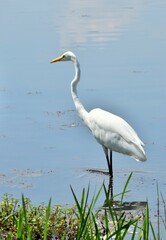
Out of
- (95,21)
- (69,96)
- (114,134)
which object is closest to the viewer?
(114,134)

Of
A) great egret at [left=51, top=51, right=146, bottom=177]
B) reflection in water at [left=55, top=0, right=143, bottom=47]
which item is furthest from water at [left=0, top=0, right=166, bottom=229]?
great egret at [left=51, top=51, right=146, bottom=177]

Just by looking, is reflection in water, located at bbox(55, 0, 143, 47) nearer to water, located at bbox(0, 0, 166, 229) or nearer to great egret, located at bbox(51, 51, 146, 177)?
water, located at bbox(0, 0, 166, 229)

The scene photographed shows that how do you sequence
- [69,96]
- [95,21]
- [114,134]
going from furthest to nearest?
1. [95,21]
2. [69,96]
3. [114,134]

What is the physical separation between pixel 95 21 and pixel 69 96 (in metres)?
6.20

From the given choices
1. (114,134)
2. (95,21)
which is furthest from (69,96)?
(95,21)

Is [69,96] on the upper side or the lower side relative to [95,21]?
lower

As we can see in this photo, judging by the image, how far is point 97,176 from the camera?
8.08 meters

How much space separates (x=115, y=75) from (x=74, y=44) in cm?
233

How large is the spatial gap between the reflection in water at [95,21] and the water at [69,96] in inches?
0.8

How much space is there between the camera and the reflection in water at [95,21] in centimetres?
1509

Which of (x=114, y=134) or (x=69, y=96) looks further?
(x=69, y=96)

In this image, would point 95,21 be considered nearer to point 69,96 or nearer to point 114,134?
point 69,96

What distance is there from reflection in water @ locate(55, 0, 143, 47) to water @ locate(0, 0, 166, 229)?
0.07 feet

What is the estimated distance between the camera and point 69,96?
437 inches
